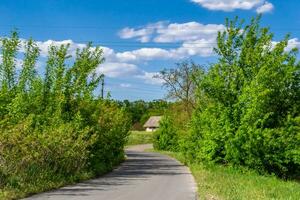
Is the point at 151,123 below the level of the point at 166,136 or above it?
above

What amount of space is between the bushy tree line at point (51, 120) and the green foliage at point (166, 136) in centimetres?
3726

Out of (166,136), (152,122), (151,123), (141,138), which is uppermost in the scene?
(152,122)

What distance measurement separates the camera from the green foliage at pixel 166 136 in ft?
233

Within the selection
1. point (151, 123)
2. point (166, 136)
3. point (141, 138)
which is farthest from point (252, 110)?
point (151, 123)

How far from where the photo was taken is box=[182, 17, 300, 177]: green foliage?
97.5 feet

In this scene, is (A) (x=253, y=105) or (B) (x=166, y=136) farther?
(B) (x=166, y=136)

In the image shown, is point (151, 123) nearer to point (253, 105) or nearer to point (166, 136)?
point (166, 136)

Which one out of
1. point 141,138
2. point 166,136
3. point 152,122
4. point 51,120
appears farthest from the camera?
point 152,122

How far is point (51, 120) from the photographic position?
26438 millimetres

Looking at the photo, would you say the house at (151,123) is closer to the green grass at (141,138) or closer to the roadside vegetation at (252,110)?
the green grass at (141,138)

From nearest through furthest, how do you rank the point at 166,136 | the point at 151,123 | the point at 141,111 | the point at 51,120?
1. the point at 51,120
2. the point at 166,136
3. the point at 151,123
4. the point at 141,111

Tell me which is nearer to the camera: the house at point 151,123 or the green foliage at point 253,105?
the green foliage at point 253,105

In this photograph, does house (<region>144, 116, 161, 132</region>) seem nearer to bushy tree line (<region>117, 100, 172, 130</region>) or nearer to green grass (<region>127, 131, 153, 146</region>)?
bushy tree line (<region>117, 100, 172, 130</region>)

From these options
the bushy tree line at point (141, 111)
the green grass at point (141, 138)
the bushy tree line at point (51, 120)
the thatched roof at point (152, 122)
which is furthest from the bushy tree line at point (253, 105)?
the bushy tree line at point (141, 111)
